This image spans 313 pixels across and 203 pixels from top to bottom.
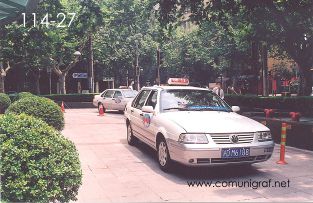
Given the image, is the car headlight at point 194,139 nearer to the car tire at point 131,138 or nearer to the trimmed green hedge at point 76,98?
the car tire at point 131,138

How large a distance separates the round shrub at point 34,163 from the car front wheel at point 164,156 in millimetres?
2733

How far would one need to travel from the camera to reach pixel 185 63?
53.7m

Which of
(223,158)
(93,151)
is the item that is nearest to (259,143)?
(223,158)

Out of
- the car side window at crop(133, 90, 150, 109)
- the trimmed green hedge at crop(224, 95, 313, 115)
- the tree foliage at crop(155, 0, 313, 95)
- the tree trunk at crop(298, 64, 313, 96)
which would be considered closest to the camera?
the car side window at crop(133, 90, 150, 109)

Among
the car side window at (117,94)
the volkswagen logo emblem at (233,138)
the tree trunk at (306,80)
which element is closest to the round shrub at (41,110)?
the volkswagen logo emblem at (233,138)

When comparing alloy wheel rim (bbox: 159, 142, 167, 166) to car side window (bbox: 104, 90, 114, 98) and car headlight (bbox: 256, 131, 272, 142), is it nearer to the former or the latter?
car headlight (bbox: 256, 131, 272, 142)

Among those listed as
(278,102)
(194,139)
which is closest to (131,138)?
(194,139)

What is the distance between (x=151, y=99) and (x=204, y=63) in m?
41.3

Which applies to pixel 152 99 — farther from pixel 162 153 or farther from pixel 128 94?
pixel 128 94

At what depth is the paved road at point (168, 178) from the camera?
5871mm

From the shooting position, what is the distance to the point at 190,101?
8.35 metres

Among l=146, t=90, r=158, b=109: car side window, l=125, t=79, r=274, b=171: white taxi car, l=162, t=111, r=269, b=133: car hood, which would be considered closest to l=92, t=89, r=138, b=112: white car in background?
l=146, t=90, r=158, b=109: car side window

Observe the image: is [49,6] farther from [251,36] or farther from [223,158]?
[223,158]

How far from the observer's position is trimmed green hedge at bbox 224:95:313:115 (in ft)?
53.9
